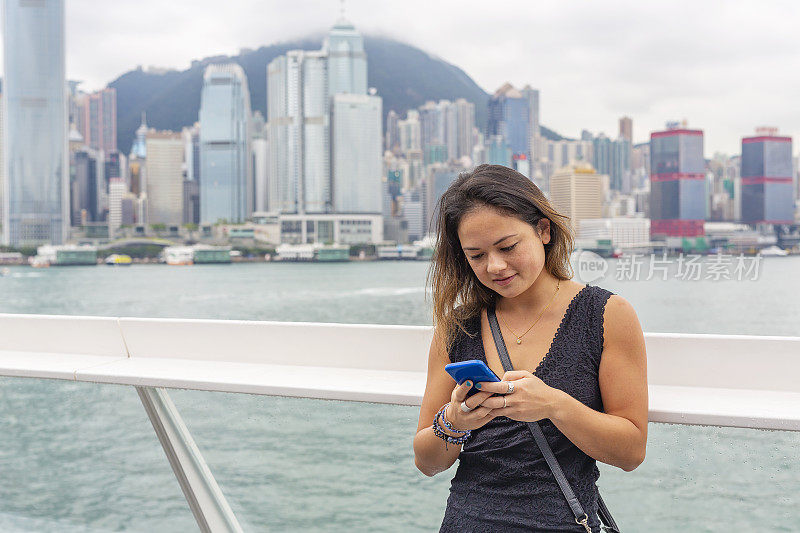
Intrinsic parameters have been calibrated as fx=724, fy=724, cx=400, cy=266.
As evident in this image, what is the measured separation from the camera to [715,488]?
4.33 feet

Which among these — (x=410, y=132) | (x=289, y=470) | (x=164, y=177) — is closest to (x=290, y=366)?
(x=289, y=470)

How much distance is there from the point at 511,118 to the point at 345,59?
565 inches

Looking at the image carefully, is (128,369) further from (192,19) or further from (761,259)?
(192,19)

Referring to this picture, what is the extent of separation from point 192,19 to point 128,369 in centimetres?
7089

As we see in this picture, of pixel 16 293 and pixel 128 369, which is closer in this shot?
pixel 128 369

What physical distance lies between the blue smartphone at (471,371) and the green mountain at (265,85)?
52.3 m

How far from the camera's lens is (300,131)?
52.3 meters

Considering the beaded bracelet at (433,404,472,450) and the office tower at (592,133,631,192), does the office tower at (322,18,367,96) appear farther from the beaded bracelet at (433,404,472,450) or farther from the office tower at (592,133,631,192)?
the beaded bracelet at (433,404,472,450)

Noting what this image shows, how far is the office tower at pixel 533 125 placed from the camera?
47.8 m

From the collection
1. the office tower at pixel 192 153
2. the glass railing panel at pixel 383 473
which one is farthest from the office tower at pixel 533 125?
the glass railing panel at pixel 383 473

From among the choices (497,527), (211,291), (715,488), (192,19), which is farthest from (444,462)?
(192,19)

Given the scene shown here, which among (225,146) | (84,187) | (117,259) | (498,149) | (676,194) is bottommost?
(117,259)

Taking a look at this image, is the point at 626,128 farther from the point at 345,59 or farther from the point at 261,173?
the point at 261,173

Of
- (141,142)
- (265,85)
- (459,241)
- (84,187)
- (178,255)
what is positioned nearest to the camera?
(459,241)
